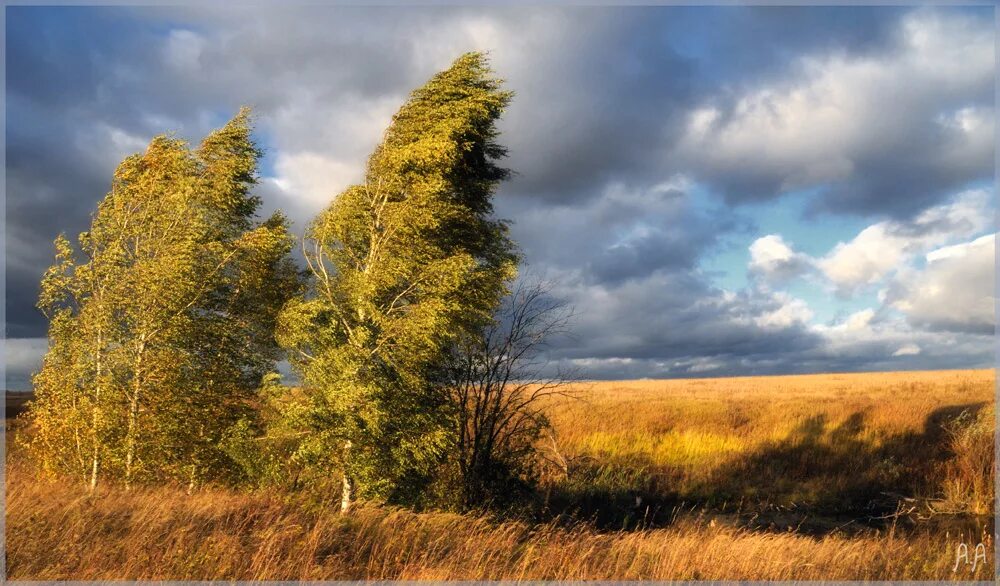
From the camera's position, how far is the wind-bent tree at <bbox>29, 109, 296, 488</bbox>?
12.4 metres

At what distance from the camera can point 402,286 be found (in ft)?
41.1

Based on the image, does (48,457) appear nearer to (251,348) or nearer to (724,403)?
(251,348)

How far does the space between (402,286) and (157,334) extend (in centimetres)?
509

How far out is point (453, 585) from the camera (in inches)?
270

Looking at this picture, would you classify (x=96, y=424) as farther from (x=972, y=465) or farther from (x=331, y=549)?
(x=972, y=465)

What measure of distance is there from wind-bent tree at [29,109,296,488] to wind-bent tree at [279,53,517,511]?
5.87 feet

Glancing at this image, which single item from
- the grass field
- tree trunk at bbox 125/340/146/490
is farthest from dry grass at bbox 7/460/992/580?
tree trunk at bbox 125/340/146/490

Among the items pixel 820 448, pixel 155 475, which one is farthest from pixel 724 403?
pixel 155 475

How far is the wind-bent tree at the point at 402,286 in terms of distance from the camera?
11258 millimetres

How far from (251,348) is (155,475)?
3109 mm

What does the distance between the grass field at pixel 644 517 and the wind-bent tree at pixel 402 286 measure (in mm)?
1375
